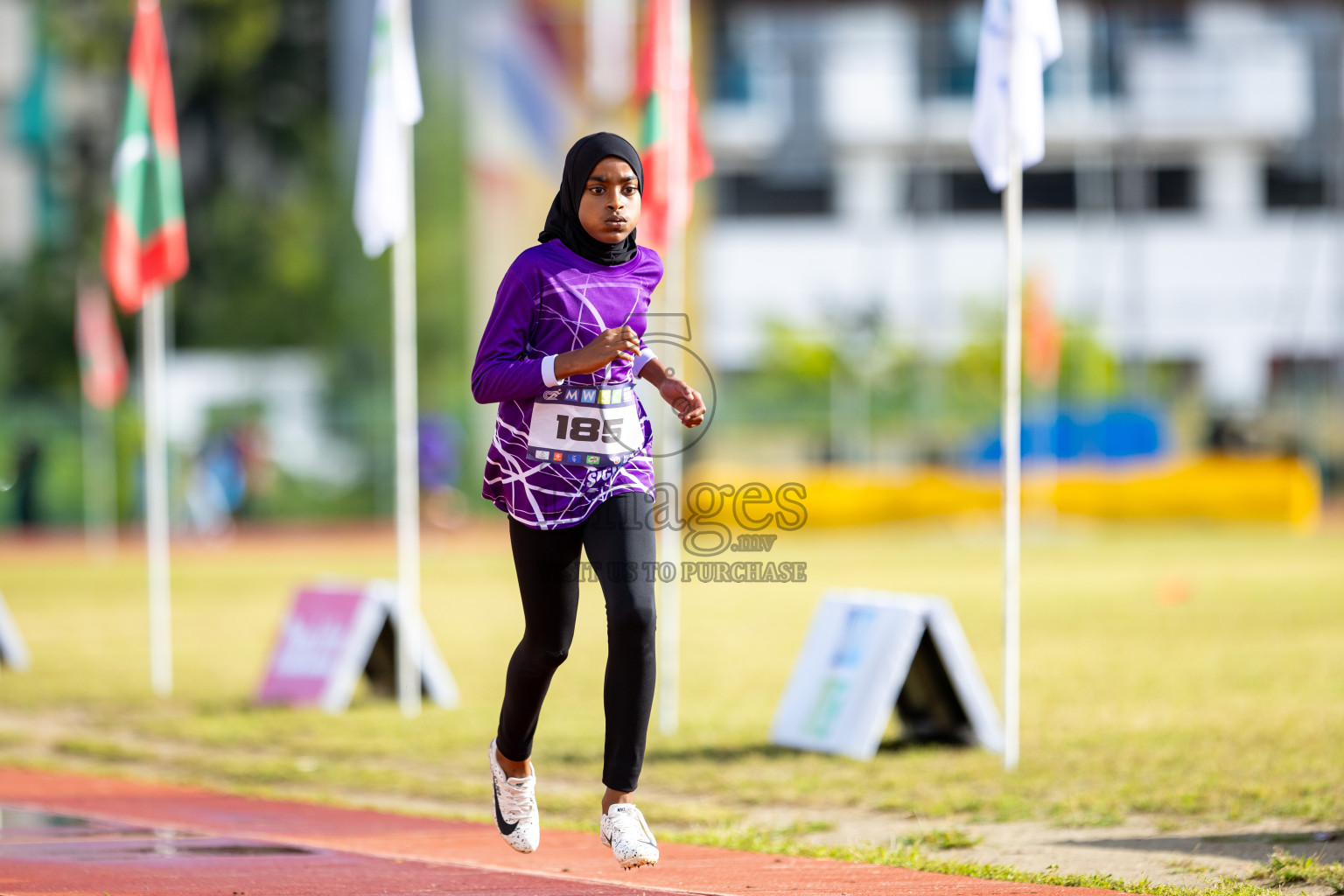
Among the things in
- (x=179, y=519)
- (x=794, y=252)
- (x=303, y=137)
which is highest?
(x=303, y=137)

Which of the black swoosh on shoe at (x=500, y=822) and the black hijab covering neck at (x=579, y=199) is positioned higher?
the black hijab covering neck at (x=579, y=199)

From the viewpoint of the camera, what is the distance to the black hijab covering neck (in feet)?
16.0

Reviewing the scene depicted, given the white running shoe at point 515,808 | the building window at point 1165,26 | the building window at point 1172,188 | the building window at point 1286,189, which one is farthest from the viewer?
the building window at point 1172,188

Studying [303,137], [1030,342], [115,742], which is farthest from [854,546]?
[303,137]

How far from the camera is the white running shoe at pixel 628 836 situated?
4828 mm

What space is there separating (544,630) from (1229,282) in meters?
41.2

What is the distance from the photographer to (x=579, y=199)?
16.1ft

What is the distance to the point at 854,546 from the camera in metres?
24.3

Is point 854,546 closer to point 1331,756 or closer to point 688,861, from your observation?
point 1331,756

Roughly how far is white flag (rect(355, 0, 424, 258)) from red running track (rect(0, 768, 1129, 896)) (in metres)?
4.09

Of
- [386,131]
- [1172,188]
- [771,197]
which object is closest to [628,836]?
[386,131]

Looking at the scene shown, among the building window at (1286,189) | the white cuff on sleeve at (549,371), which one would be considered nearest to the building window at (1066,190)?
the building window at (1286,189)

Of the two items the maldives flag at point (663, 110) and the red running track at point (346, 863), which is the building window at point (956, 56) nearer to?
the maldives flag at point (663, 110)

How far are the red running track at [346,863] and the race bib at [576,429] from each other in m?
1.36
